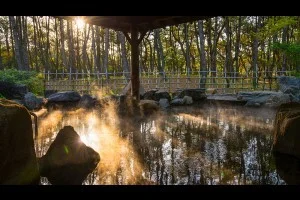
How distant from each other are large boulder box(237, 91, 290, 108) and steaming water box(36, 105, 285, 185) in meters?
2.19

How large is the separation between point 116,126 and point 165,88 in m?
10.7

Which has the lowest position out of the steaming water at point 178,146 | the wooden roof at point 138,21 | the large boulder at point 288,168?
the large boulder at point 288,168

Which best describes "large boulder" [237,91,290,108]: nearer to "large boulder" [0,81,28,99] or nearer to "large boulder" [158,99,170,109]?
"large boulder" [158,99,170,109]

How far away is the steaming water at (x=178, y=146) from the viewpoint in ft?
18.3

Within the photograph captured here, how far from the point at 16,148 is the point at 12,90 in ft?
42.6

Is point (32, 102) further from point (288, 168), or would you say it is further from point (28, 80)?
point (288, 168)

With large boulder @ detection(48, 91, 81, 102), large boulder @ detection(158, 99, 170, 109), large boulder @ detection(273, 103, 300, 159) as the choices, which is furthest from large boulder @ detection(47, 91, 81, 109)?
large boulder @ detection(273, 103, 300, 159)

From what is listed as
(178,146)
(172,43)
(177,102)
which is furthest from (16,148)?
(172,43)

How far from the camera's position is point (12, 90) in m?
16.9

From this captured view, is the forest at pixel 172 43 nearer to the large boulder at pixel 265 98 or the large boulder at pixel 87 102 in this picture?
the large boulder at pixel 87 102

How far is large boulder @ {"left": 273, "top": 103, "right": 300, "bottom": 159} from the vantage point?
6.84 meters

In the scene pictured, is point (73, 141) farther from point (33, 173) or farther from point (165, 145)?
point (165, 145)

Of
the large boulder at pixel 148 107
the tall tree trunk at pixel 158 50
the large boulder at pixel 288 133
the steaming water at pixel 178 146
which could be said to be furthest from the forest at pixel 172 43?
the large boulder at pixel 288 133

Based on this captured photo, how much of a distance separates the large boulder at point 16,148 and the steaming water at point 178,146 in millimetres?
426
